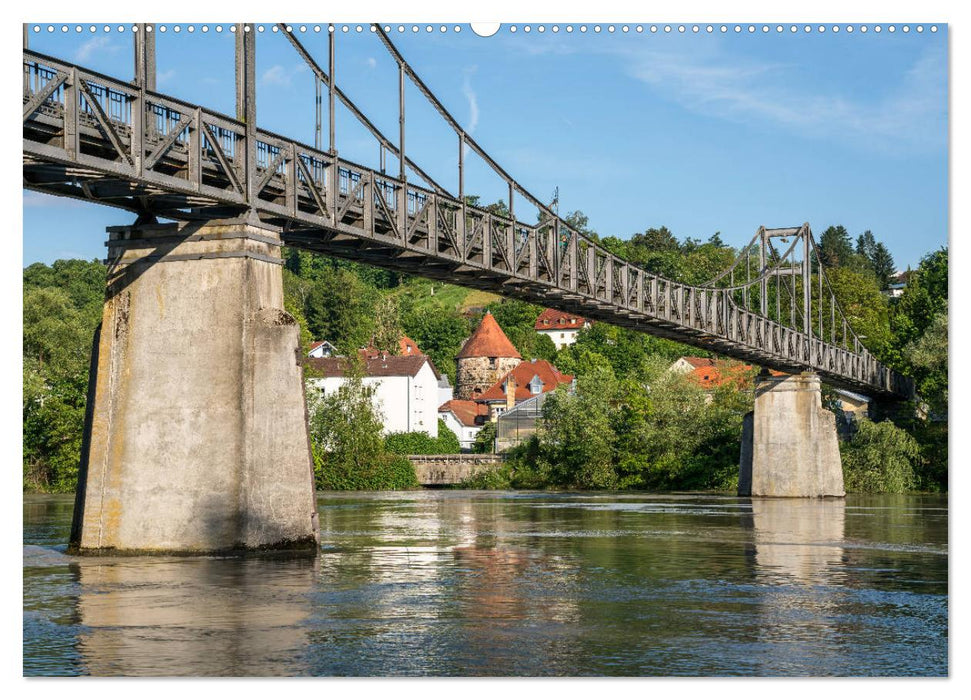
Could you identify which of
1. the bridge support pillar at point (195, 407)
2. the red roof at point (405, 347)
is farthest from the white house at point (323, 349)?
the bridge support pillar at point (195, 407)

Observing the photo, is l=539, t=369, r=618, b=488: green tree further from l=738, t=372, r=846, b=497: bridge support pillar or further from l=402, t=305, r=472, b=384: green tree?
l=402, t=305, r=472, b=384: green tree

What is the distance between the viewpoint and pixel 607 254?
57531 mm

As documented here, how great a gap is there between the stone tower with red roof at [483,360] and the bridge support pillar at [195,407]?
14034 centimetres

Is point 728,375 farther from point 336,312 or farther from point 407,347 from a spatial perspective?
point 407,347

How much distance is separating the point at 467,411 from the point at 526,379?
16.3m

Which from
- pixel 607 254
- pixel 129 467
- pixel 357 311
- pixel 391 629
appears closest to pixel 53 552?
pixel 129 467

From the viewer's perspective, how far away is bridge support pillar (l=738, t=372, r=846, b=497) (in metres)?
75.0

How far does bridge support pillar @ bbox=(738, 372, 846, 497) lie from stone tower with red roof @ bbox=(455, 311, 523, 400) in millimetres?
90094

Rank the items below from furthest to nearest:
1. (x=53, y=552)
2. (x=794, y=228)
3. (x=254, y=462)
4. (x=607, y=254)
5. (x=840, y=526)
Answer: (x=794, y=228), (x=607, y=254), (x=840, y=526), (x=53, y=552), (x=254, y=462)

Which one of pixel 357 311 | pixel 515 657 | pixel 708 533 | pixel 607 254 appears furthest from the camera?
pixel 357 311

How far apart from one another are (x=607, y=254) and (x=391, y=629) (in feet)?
138

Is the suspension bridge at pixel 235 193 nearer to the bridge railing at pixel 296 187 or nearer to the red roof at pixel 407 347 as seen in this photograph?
the bridge railing at pixel 296 187

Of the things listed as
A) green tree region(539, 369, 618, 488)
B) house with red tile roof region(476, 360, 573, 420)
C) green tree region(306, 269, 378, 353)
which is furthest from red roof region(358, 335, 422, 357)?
green tree region(539, 369, 618, 488)
